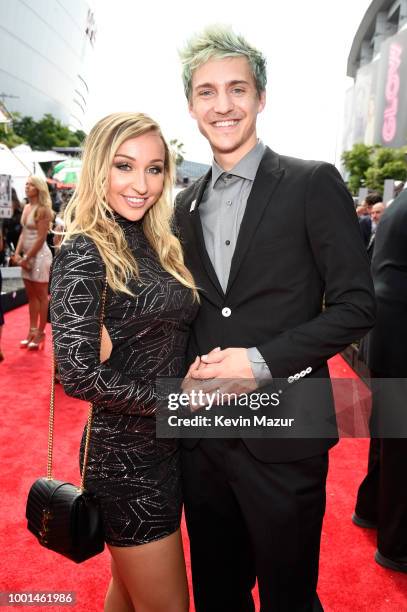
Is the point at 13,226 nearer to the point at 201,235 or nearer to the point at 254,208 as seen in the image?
the point at 201,235

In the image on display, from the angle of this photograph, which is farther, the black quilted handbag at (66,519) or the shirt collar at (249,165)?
the shirt collar at (249,165)

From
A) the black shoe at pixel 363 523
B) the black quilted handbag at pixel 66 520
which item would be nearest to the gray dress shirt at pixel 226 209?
the black quilted handbag at pixel 66 520

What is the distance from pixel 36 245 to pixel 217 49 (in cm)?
487

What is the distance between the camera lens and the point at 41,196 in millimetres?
6191

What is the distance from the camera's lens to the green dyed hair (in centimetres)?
171

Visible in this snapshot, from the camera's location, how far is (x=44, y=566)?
2.67 metres

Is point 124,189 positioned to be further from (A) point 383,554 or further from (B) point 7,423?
(B) point 7,423

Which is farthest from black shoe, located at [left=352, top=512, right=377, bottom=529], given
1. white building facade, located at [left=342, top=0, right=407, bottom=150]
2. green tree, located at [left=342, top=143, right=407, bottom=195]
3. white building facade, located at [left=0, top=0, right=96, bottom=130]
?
white building facade, located at [left=0, top=0, right=96, bottom=130]

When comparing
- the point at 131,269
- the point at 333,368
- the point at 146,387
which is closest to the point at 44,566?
the point at 146,387

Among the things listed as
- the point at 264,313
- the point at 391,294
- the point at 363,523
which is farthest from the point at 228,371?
the point at 363,523

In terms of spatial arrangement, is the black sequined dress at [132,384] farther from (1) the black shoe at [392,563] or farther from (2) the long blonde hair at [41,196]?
(2) the long blonde hair at [41,196]

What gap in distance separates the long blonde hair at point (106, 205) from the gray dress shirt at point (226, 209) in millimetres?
111

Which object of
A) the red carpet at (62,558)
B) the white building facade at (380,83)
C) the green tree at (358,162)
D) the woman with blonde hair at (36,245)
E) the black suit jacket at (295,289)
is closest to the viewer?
the black suit jacket at (295,289)

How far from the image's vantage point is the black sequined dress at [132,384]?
1.57 m
